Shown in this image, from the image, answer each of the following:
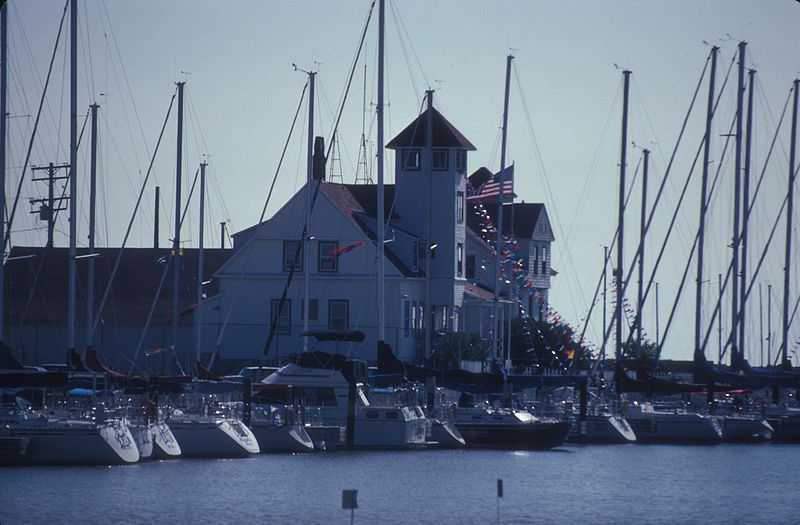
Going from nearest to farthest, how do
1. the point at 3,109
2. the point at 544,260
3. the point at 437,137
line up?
1. the point at 3,109
2. the point at 437,137
3. the point at 544,260

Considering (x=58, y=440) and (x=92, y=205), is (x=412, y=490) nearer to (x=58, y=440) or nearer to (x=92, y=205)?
(x=58, y=440)

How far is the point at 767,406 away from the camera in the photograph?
77.2 m

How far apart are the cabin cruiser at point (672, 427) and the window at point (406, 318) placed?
58.7 ft

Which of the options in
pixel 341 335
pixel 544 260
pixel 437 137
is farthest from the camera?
pixel 544 260

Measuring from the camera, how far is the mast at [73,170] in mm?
52844

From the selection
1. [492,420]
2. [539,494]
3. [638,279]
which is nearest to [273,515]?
[539,494]

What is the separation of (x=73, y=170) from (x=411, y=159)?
35.4 m

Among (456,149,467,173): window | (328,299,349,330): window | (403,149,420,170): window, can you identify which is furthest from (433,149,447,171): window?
(328,299,349,330): window

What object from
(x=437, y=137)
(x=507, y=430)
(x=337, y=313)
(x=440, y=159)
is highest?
(x=437, y=137)

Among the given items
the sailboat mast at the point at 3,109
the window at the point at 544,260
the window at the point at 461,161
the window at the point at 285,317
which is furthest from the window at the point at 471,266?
the sailboat mast at the point at 3,109

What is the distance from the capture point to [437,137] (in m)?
Result: 86.8

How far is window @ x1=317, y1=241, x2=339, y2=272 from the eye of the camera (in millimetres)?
84125

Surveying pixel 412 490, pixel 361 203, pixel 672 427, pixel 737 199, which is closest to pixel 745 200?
pixel 737 199

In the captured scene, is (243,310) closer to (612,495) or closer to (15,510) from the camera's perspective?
(612,495)
